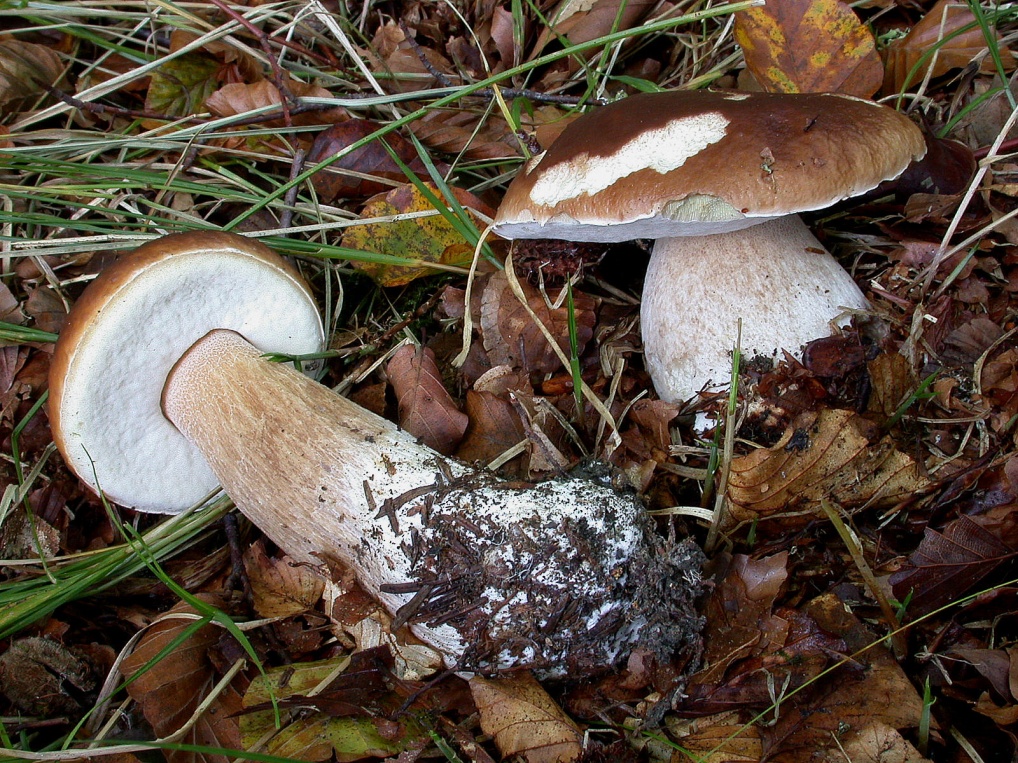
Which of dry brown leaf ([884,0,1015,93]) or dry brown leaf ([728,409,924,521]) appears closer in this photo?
dry brown leaf ([728,409,924,521])

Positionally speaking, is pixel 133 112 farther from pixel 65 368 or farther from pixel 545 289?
pixel 545 289

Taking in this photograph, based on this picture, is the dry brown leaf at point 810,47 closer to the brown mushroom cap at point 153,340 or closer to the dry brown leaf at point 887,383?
the dry brown leaf at point 887,383

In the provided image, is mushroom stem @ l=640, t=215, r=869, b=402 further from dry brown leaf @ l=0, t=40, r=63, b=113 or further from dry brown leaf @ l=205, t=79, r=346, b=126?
dry brown leaf @ l=0, t=40, r=63, b=113

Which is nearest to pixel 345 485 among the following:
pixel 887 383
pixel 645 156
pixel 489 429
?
pixel 489 429

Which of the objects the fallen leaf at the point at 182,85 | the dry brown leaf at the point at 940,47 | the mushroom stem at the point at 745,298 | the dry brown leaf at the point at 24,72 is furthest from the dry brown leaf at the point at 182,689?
the dry brown leaf at the point at 940,47

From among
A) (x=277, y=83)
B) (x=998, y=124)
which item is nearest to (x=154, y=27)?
(x=277, y=83)

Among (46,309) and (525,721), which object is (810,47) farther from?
(46,309)

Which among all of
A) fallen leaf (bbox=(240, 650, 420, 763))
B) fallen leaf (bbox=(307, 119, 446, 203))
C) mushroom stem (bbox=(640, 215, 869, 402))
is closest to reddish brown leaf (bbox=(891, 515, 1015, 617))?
mushroom stem (bbox=(640, 215, 869, 402))
